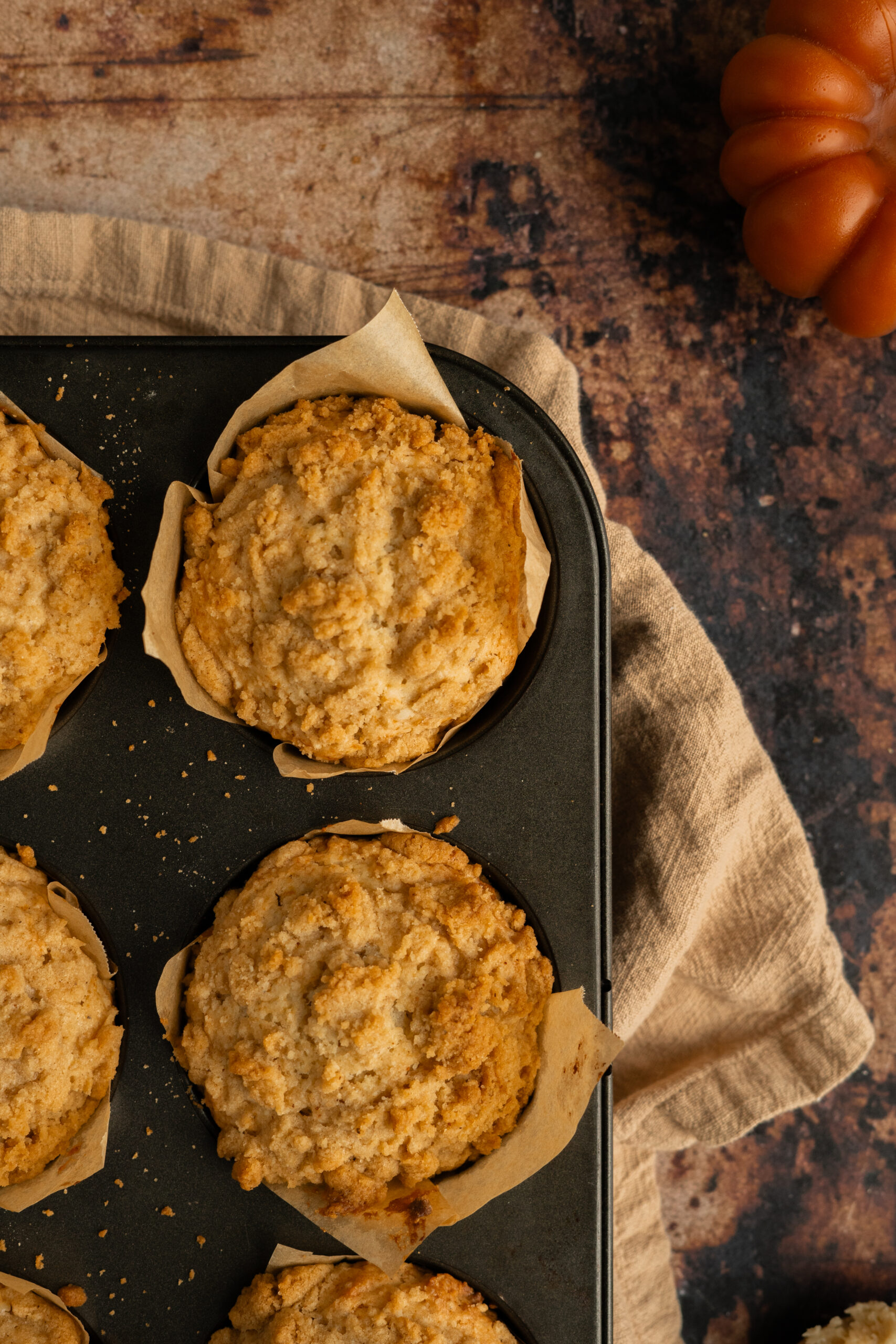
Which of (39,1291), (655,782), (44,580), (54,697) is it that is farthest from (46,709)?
(655,782)

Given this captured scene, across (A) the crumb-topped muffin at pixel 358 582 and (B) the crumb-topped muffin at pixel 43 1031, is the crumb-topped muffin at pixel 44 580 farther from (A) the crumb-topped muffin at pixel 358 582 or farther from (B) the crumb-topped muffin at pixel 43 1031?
(B) the crumb-topped muffin at pixel 43 1031

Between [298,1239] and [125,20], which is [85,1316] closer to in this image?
[298,1239]

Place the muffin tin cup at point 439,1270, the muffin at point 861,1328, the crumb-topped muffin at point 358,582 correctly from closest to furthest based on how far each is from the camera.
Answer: the crumb-topped muffin at point 358,582, the muffin tin cup at point 439,1270, the muffin at point 861,1328

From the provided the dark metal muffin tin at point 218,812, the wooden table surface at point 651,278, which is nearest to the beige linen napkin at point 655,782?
the wooden table surface at point 651,278

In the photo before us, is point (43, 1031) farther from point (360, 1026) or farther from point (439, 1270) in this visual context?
point (439, 1270)

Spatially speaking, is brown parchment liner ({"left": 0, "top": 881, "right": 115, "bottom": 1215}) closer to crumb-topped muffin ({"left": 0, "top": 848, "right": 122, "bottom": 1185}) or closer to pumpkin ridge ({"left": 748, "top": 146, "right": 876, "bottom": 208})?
crumb-topped muffin ({"left": 0, "top": 848, "right": 122, "bottom": 1185})

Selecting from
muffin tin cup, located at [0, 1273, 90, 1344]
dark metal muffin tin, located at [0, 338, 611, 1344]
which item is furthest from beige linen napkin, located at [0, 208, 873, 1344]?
muffin tin cup, located at [0, 1273, 90, 1344]
